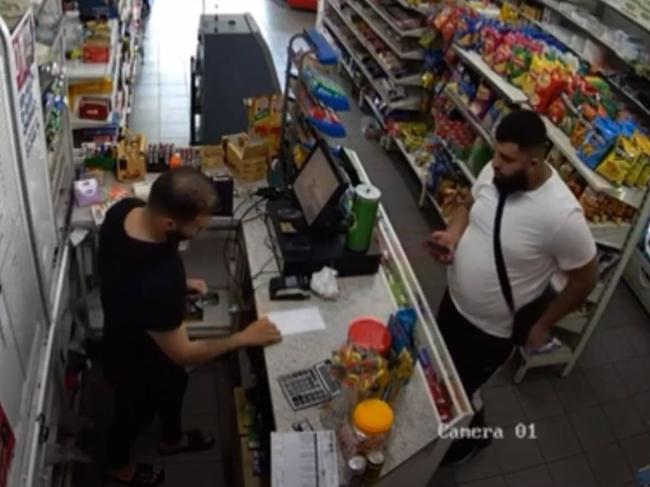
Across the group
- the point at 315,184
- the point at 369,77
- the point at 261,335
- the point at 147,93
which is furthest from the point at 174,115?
the point at 261,335

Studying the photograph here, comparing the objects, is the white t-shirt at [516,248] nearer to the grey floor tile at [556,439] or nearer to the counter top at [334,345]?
the counter top at [334,345]

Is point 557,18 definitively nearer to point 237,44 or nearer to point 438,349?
point 237,44

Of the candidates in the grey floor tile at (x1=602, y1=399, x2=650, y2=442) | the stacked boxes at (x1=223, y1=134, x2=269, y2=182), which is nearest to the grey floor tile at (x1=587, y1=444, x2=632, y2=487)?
the grey floor tile at (x1=602, y1=399, x2=650, y2=442)

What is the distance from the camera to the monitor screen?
2666 mm

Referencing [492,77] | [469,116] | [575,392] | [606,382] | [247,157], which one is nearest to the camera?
[247,157]

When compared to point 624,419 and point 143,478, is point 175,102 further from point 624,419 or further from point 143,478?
point 624,419

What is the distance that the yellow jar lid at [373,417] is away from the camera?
1940 millimetres

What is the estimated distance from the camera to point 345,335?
8.24 ft

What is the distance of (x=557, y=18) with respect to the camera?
4609mm

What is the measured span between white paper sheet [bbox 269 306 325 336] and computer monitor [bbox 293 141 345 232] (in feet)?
1.36

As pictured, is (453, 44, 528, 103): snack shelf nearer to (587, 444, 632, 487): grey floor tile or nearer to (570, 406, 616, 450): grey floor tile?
(570, 406, 616, 450): grey floor tile

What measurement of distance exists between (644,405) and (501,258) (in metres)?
1.98

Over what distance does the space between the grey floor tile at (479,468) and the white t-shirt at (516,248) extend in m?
0.90

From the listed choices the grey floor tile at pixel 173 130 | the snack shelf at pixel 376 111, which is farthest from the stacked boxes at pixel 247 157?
the snack shelf at pixel 376 111
